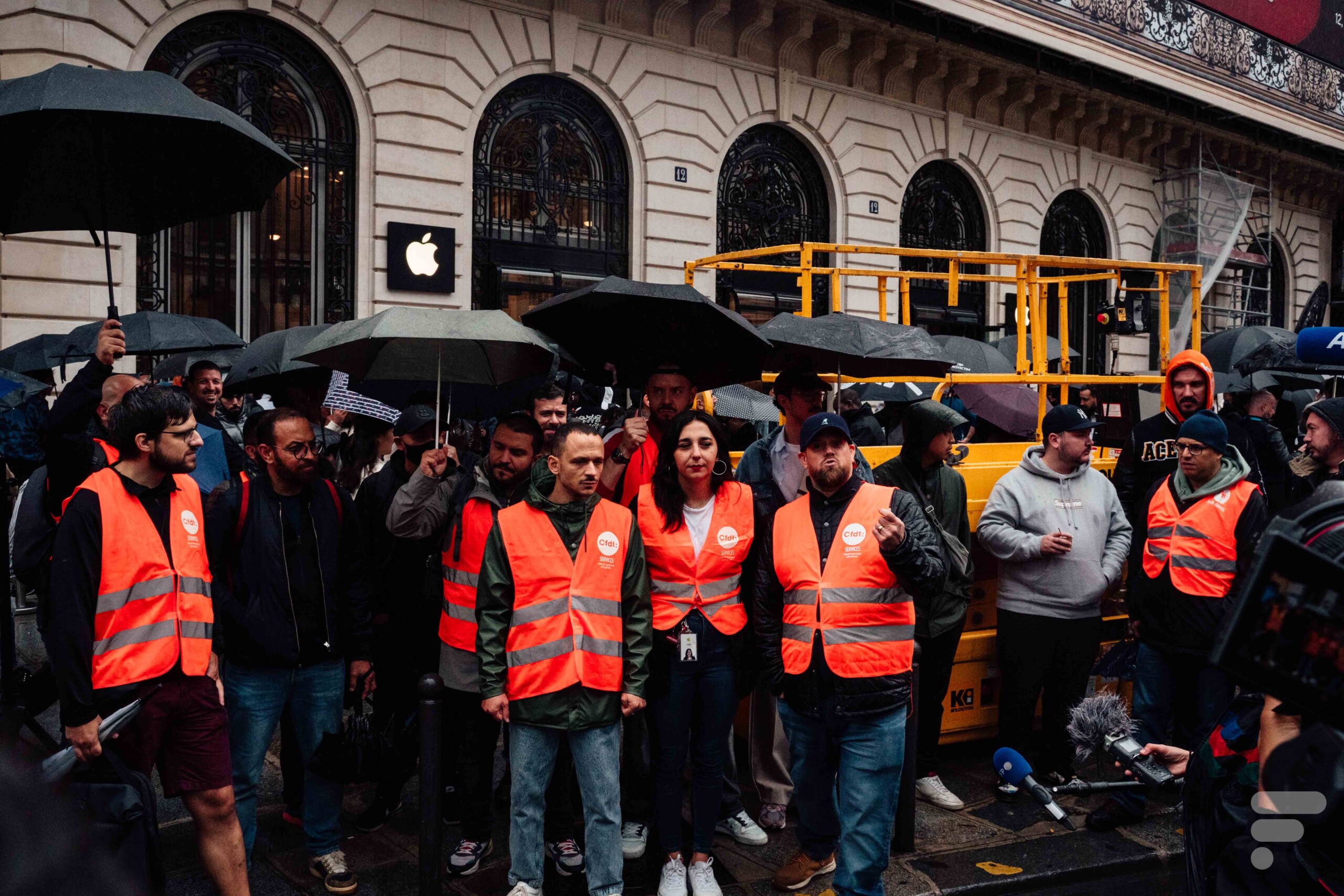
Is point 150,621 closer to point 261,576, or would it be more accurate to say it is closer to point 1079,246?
point 261,576

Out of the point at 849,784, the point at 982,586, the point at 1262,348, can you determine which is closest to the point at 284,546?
the point at 849,784

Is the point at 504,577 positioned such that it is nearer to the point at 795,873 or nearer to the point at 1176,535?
the point at 795,873

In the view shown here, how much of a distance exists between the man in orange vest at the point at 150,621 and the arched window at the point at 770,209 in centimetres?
1201

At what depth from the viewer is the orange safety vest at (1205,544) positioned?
5355mm

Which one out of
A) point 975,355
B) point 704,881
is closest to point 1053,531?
point 704,881

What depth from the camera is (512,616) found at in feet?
14.6

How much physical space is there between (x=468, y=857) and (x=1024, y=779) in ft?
8.88

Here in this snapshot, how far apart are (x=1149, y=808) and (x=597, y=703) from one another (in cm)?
332

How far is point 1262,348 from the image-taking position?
428 inches

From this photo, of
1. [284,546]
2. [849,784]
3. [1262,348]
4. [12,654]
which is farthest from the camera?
[1262,348]

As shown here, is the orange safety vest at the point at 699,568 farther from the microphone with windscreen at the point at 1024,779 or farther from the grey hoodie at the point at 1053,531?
the grey hoodie at the point at 1053,531

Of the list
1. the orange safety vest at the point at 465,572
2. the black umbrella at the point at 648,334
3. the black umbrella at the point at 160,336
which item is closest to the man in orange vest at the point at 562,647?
the orange safety vest at the point at 465,572

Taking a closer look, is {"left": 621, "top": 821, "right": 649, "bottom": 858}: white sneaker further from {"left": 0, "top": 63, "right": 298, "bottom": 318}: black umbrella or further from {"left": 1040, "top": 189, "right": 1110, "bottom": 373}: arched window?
{"left": 1040, "top": 189, "right": 1110, "bottom": 373}: arched window

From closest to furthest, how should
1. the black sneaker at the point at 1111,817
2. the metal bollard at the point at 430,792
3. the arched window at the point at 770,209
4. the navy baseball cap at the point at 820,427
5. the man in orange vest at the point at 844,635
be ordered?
the metal bollard at the point at 430,792 < the man in orange vest at the point at 844,635 < the navy baseball cap at the point at 820,427 < the black sneaker at the point at 1111,817 < the arched window at the point at 770,209
